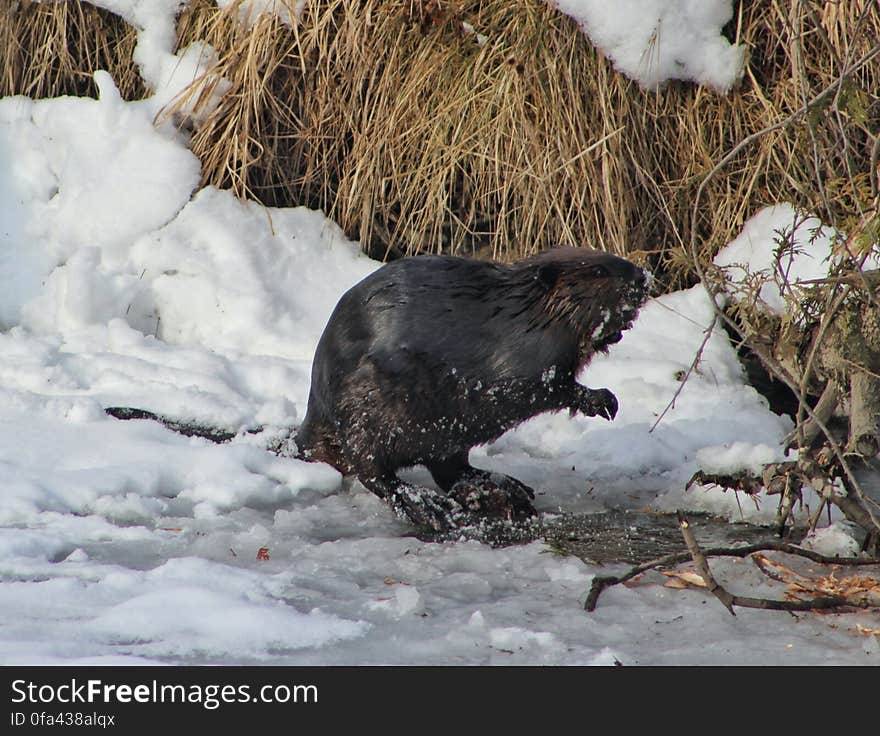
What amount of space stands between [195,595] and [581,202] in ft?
8.77

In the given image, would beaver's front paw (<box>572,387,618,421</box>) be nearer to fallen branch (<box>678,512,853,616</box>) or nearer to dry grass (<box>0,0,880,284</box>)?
fallen branch (<box>678,512,853,616</box>)

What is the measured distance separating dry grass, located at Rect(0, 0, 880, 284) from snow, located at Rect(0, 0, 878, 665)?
0.82ft

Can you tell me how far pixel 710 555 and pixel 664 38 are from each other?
2.57 meters

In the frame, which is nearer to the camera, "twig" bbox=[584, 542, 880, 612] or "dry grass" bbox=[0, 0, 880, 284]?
"twig" bbox=[584, 542, 880, 612]

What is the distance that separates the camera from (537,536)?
304cm

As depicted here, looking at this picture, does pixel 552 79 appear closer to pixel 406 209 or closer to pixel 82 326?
pixel 406 209

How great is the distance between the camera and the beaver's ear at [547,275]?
3.21 meters

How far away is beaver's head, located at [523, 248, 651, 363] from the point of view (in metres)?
3.21

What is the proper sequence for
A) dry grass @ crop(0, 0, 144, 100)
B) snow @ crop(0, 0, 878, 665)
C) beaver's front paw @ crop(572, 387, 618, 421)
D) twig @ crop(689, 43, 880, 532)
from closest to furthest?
snow @ crop(0, 0, 878, 665) < twig @ crop(689, 43, 880, 532) < beaver's front paw @ crop(572, 387, 618, 421) < dry grass @ crop(0, 0, 144, 100)

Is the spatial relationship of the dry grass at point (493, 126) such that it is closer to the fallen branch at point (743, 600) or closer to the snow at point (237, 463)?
the snow at point (237, 463)

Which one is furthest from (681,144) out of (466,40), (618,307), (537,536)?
(537,536)

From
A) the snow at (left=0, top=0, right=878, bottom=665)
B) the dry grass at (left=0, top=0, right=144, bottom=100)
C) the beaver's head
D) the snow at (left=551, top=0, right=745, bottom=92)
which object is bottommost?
the snow at (left=0, top=0, right=878, bottom=665)

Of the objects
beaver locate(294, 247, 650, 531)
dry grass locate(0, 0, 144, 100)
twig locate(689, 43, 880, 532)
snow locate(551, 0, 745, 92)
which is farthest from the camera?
dry grass locate(0, 0, 144, 100)

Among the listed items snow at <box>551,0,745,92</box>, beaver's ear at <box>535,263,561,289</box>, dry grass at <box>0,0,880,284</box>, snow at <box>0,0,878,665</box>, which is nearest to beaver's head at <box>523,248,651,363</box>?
beaver's ear at <box>535,263,561,289</box>
